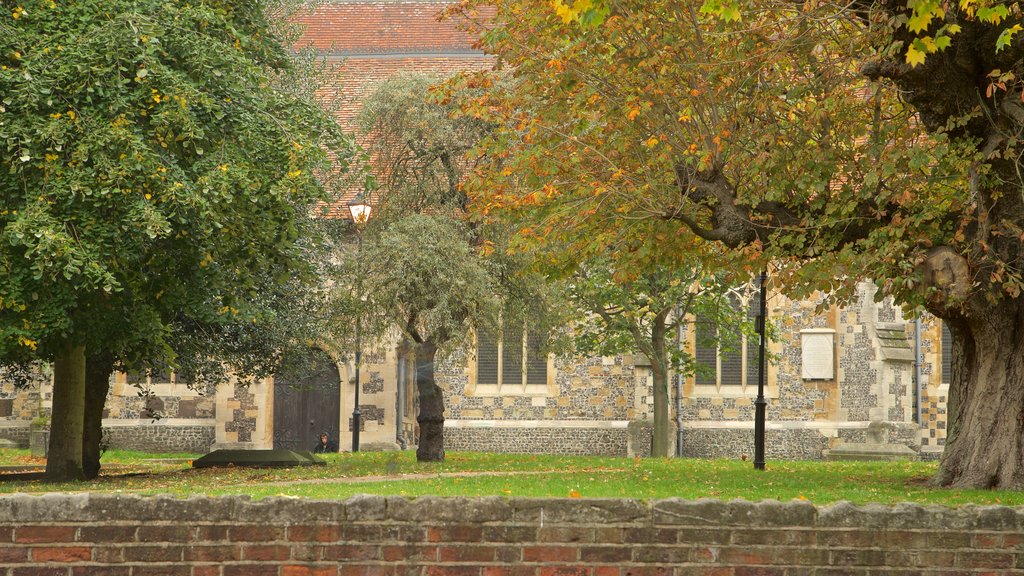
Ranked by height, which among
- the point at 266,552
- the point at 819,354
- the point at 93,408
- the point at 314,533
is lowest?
the point at 266,552

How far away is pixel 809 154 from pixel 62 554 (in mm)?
9847

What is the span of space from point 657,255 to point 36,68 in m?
8.02

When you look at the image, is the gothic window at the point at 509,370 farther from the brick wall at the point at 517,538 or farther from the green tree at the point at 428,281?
the brick wall at the point at 517,538

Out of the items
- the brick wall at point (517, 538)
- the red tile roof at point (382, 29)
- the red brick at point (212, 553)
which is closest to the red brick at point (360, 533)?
the brick wall at point (517, 538)

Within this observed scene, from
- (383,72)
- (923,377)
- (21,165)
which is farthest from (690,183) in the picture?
(383,72)

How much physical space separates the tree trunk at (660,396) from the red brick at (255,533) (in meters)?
20.7

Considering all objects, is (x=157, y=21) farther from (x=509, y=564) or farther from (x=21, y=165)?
(x=509, y=564)

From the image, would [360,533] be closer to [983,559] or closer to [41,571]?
[41,571]

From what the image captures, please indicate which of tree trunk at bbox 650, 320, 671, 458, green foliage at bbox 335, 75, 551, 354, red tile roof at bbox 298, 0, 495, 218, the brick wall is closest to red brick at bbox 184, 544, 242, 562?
the brick wall

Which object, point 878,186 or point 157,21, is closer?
point 878,186

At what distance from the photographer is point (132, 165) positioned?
45.9 ft

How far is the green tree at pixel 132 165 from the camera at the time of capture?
13.9 metres

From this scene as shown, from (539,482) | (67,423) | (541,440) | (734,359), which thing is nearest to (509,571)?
(539,482)

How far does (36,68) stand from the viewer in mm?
14094
